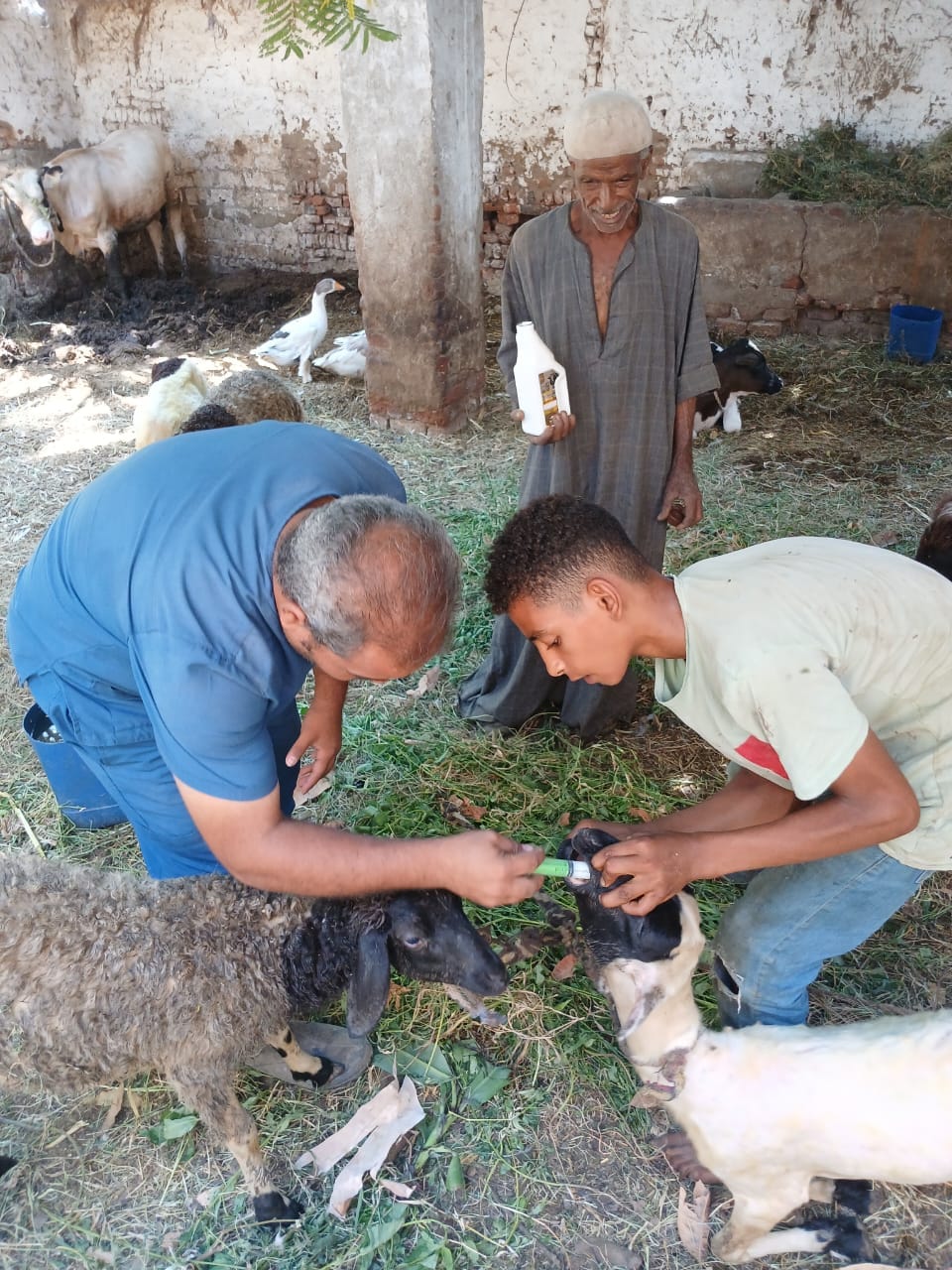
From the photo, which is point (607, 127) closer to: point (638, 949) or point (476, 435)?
point (638, 949)

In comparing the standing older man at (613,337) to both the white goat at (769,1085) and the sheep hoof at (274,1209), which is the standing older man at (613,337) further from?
the sheep hoof at (274,1209)

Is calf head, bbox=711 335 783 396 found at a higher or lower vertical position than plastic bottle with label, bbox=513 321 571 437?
lower

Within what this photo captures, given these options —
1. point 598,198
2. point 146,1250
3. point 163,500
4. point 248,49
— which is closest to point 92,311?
point 248,49

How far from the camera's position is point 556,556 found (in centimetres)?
224

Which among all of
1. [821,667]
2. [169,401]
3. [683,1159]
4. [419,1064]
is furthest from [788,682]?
[169,401]

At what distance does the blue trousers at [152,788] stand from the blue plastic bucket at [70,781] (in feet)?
2.14

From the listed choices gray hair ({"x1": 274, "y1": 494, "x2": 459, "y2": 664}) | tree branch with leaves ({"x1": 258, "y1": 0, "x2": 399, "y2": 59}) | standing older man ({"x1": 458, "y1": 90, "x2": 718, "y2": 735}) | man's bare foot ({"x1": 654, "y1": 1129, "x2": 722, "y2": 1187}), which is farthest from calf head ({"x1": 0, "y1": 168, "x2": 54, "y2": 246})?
man's bare foot ({"x1": 654, "y1": 1129, "x2": 722, "y2": 1187})

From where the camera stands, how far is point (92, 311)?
413 inches

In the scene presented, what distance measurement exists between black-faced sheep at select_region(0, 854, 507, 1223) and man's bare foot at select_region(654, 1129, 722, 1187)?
68 cm

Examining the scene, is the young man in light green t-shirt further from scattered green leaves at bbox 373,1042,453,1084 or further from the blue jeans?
scattered green leaves at bbox 373,1042,453,1084

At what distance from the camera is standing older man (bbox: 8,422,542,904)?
6.58 ft

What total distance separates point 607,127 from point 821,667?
2.30m

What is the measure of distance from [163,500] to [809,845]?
5.74 ft

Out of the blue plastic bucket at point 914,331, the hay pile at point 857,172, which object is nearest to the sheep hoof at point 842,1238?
the blue plastic bucket at point 914,331
